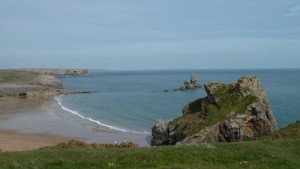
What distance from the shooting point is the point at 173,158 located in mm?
25500

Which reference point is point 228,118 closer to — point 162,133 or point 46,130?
point 162,133

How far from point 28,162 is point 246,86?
32.2m

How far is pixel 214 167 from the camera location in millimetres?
23547

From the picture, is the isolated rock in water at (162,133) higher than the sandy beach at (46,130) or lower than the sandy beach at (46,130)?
higher

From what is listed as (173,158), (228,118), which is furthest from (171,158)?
(228,118)

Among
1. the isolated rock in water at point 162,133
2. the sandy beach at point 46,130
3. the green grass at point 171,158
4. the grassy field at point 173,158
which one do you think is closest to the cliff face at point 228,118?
the isolated rock in water at point 162,133

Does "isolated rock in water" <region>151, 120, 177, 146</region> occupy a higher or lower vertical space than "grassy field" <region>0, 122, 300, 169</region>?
lower

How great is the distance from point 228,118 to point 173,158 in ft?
75.6

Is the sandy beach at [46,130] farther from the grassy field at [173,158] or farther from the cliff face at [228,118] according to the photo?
the grassy field at [173,158]

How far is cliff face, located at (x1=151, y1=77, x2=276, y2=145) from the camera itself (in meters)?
46.8

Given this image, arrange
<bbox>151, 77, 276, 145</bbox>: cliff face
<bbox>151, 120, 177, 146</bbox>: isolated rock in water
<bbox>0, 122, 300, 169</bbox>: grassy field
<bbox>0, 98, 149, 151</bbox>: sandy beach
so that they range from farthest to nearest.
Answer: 1. <bbox>0, 98, 149, 151</bbox>: sandy beach
2. <bbox>151, 120, 177, 146</bbox>: isolated rock in water
3. <bbox>151, 77, 276, 145</bbox>: cliff face
4. <bbox>0, 122, 300, 169</bbox>: grassy field

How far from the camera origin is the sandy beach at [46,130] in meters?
62.9

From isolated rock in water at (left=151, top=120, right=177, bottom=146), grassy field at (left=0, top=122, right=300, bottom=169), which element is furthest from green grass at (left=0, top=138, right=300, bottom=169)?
isolated rock in water at (left=151, top=120, right=177, bottom=146)

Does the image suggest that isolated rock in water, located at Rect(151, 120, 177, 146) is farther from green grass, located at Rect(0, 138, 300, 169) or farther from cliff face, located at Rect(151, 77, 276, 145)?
green grass, located at Rect(0, 138, 300, 169)
